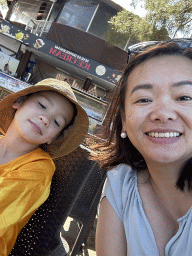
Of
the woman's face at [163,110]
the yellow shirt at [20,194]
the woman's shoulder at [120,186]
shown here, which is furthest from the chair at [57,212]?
the woman's face at [163,110]

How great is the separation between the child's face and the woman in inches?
17.2

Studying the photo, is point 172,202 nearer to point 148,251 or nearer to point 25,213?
point 148,251

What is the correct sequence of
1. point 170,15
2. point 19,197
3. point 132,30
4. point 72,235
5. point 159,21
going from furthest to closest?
point 132,30 → point 159,21 → point 170,15 → point 72,235 → point 19,197

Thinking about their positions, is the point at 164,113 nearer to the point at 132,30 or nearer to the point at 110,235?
the point at 110,235

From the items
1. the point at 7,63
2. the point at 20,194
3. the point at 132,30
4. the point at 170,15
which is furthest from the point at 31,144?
the point at 7,63

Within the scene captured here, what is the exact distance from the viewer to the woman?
39.5 inches

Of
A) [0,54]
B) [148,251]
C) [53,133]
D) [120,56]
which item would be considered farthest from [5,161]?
[0,54]

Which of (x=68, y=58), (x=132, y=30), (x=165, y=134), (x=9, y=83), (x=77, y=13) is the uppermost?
(x=77, y=13)

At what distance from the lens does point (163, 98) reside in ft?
3.36

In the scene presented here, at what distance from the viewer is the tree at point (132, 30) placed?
7.49 metres

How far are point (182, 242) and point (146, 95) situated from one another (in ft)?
2.33

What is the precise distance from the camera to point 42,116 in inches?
58.4

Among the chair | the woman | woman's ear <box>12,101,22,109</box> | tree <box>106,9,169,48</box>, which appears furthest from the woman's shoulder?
tree <box>106,9,169,48</box>

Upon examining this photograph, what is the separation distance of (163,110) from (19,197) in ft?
3.05
